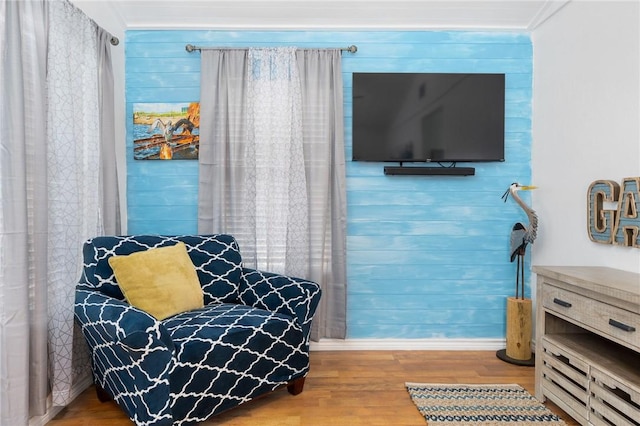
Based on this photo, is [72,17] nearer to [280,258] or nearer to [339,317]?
[280,258]

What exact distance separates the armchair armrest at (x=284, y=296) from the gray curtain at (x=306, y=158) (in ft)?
1.73

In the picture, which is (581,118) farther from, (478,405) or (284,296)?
(284,296)

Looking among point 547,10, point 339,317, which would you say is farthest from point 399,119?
point 339,317

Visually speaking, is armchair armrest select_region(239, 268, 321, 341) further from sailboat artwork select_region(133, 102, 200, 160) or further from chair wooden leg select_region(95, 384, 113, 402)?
sailboat artwork select_region(133, 102, 200, 160)

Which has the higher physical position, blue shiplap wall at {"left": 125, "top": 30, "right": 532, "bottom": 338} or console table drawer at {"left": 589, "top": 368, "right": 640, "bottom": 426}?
blue shiplap wall at {"left": 125, "top": 30, "right": 532, "bottom": 338}

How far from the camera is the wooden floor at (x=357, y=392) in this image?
2.06 meters

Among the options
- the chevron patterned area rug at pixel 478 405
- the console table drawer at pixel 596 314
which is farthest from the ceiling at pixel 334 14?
the chevron patterned area rug at pixel 478 405

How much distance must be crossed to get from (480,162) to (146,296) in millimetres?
2430

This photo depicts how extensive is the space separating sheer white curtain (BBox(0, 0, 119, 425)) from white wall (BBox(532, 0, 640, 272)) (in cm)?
296

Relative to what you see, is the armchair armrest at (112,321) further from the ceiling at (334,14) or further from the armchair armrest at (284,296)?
the ceiling at (334,14)

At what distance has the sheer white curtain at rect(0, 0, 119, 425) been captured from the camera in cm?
174

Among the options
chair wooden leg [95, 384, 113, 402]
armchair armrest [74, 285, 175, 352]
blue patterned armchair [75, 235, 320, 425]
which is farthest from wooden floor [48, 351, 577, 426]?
armchair armrest [74, 285, 175, 352]

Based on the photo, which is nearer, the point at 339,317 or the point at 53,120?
the point at 53,120

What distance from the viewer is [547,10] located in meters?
2.83
